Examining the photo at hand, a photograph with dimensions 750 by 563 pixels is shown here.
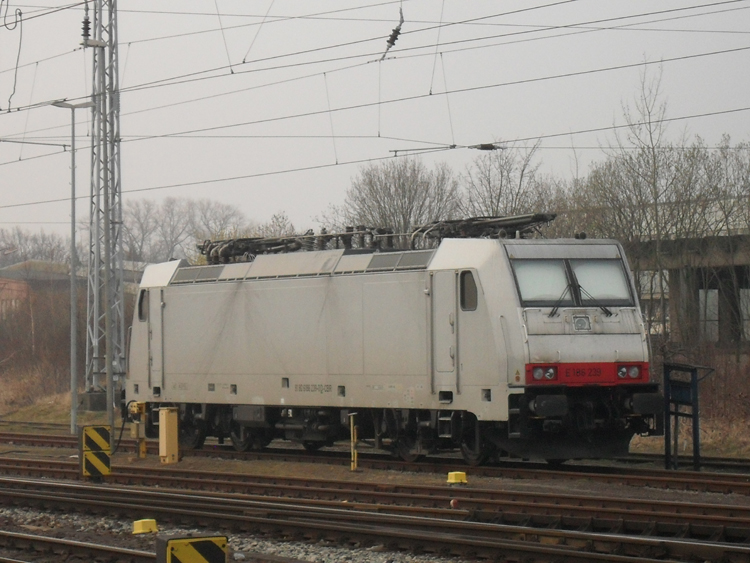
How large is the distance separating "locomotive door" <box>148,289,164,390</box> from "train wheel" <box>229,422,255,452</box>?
1882 millimetres

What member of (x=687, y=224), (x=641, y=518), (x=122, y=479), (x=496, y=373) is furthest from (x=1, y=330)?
(x=641, y=518)

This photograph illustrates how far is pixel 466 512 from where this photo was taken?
37.4ft

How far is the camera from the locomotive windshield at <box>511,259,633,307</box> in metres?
15.0

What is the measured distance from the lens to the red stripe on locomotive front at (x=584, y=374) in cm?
1460

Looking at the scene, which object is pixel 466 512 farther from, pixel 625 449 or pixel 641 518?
pixel 625 449

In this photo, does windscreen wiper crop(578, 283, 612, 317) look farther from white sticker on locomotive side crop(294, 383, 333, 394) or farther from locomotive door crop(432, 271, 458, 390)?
white sticker on locomotive side crop(294, 383, 333, 394)

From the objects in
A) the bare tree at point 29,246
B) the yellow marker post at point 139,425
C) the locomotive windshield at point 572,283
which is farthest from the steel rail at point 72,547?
the bare tree at point 29,246

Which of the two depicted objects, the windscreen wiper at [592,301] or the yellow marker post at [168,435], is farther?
the yellow marker post at [168,435]

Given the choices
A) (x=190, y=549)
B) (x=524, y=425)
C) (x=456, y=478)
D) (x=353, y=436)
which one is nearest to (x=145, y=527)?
(x=456, y=478)

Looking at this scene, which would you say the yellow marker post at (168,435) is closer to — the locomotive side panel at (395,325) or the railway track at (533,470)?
the railway track at (533,470)

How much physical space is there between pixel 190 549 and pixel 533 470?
9199 mm

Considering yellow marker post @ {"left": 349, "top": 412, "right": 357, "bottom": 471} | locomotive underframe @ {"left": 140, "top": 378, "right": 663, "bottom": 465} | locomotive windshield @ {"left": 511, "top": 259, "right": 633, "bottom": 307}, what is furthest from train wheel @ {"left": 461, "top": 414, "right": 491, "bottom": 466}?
locomotive windshield @ {"left": 511, "top": 259, "right": 633, "bottom": 307}

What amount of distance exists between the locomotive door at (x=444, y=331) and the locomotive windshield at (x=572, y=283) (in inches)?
44.9

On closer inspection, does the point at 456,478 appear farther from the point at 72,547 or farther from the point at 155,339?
the point at 155,339
